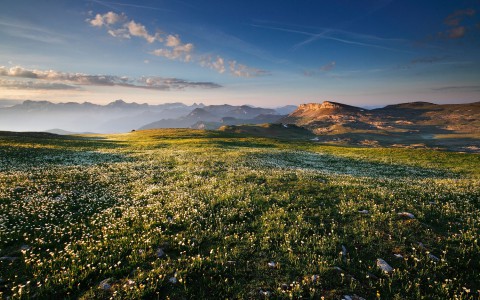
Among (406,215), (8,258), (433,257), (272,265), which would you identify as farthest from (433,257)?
(8,258)

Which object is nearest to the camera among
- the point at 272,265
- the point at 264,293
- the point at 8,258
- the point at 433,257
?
the point at 264,293

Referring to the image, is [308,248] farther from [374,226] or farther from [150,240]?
[150,240]

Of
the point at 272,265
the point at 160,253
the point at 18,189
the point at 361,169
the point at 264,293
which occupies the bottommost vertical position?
the point at 361,169

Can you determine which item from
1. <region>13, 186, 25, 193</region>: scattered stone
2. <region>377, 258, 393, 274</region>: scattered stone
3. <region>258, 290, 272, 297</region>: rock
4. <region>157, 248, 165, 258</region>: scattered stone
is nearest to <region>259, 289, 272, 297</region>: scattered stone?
<region>258, 290, 272, 297</region>: rock

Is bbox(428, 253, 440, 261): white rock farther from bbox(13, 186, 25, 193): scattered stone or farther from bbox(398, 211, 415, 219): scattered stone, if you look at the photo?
bbox(13, 186, 25, 193): scattered stone

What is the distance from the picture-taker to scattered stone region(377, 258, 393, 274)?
7773 mm

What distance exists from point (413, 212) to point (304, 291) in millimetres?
8169

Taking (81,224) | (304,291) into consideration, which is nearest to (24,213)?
(81,224)

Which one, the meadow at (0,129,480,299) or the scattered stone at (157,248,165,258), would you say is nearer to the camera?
the meadow at (0,129,480,299)

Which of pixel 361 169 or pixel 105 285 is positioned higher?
pixel 105 285

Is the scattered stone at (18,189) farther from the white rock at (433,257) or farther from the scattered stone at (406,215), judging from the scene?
the scattered stone at (406,215)

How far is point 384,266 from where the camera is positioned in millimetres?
7938

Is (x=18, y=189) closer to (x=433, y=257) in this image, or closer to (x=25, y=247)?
(x=25, y=247)

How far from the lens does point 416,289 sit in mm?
6977
